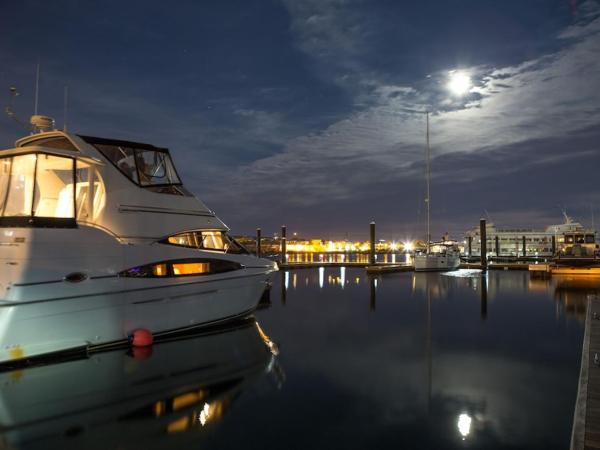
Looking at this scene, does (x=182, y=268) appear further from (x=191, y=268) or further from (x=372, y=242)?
(x=372, y=242)

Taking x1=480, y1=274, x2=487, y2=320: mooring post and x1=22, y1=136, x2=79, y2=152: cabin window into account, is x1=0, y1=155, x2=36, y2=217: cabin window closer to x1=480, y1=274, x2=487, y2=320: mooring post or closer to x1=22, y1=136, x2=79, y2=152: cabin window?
x1=22, y1=136, x2=79, y2=152: cabin window

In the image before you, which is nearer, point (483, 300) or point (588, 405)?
point (588, 405)

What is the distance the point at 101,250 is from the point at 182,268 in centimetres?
210

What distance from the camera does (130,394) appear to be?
285 inches

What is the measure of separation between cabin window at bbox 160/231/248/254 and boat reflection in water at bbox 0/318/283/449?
2598mm

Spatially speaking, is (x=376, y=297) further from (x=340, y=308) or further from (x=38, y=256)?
(x=38, y=256)

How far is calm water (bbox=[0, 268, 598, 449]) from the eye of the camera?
18.5 feet

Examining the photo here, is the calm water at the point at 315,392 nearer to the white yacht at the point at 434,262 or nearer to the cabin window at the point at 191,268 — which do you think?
the cabin window at the point at 191,268

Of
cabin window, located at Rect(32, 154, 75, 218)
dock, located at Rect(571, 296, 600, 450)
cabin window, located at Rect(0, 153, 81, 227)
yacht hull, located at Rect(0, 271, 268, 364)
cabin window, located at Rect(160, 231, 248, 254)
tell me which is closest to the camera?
dock, located at Rect(571, 296, 600, 450)

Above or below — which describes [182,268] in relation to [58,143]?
below

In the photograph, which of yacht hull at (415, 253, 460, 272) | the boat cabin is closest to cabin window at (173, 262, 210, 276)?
the boat cabin

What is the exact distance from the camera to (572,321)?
45.8 ft

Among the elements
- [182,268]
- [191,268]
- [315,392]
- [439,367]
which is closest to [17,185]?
[182,268]

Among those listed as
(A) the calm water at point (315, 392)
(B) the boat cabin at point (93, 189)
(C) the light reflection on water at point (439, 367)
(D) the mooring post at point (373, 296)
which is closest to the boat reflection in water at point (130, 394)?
(A) the calm water at point (315, 392)
